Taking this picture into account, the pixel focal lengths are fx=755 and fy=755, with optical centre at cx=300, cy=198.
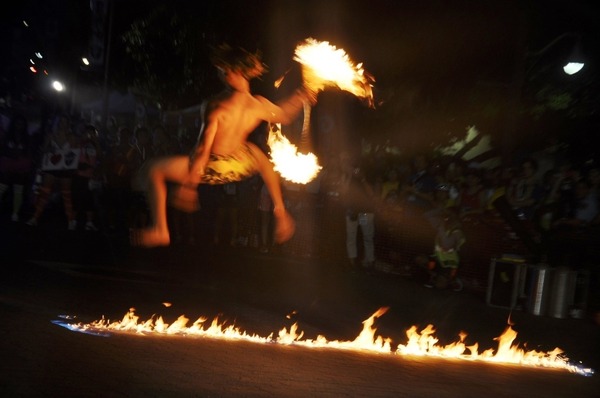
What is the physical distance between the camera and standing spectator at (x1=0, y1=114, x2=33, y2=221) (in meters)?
13.0

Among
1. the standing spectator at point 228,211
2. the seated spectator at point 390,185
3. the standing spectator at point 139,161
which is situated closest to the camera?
the standing spectator at point 139,161

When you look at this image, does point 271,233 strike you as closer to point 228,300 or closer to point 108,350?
point 228,300

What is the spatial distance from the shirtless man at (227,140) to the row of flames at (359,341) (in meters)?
1.58

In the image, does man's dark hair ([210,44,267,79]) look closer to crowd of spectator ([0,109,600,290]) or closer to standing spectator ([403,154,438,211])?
crowd of spectator ([0,109,600,290])

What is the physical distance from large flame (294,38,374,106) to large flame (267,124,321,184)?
0.53 m

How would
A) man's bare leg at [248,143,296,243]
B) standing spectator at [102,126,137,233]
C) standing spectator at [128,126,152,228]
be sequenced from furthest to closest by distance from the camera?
standing spectator at [102,126,137,233]
standing spectator at [128,126,152,228]
man's bare leg at [248,143,296,243]

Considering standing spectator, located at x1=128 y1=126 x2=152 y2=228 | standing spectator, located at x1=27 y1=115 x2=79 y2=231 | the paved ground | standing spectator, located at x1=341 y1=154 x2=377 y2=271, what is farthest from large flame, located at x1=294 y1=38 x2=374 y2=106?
standing spectator, located at x1=27 y1=115 x2=79 y2=231

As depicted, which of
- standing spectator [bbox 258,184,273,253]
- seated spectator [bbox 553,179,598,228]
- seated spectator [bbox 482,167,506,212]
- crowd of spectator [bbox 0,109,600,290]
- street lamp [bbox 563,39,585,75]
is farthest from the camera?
standing spectator [bbox 258,184,273,253]

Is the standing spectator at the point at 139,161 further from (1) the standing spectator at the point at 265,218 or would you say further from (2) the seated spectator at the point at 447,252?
(2) the seated spectator at the point at 447,252

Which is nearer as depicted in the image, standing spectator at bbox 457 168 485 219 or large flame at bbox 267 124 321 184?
large flame at bbox 267 124 321 184

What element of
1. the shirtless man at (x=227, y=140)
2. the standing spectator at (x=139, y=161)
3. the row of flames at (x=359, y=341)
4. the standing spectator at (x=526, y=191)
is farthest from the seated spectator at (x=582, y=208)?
the standing spectator at (x=139, y=161)

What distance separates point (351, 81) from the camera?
17.1 feet

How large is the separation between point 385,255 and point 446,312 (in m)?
2.50

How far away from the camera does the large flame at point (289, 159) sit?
218 inches
